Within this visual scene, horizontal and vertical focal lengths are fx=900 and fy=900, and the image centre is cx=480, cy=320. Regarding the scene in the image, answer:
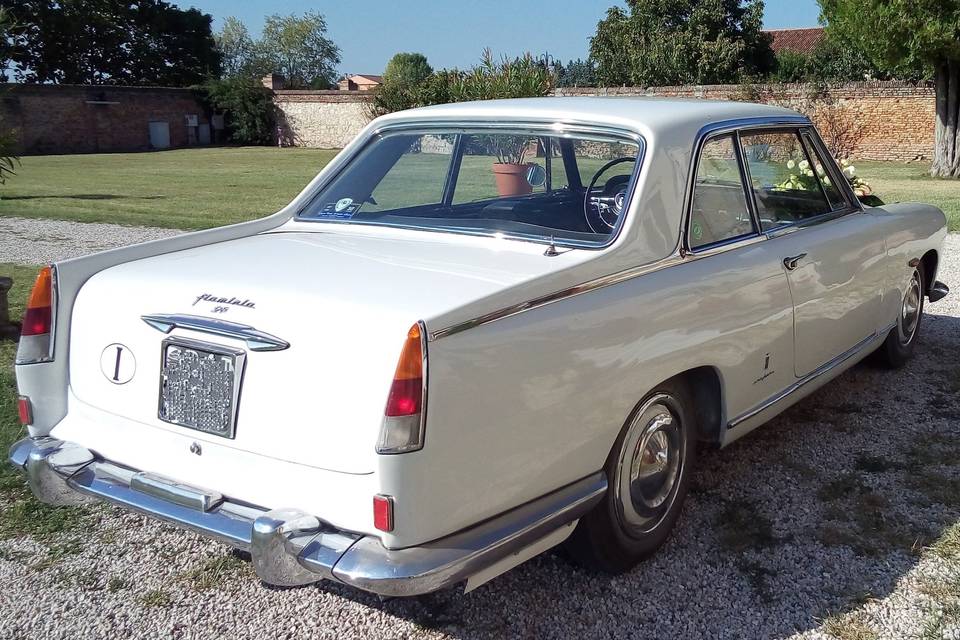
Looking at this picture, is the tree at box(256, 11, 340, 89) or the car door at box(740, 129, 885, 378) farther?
the tree at box(256, 11, 340, 89)

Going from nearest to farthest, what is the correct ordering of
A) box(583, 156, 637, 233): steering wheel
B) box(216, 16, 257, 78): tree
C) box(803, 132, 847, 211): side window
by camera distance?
box(583, 156, 637, 233): steering wheel < box(803, 132, 847, 211): side window < box(216, 16, 257, 78): tree

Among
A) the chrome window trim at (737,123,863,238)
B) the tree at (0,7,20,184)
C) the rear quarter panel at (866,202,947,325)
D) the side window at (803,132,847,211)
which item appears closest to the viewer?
the chrome window trim at (737,123,863,238)

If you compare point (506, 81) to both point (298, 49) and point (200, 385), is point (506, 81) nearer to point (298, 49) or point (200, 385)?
point (200, 385)

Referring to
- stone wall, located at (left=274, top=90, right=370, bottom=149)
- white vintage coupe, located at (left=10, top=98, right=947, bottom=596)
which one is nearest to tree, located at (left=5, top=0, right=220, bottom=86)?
stone wall, located at (left=274, top=90, right=370, bottom=149)

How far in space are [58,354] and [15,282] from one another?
235 inches

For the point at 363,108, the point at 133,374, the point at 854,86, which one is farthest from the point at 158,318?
the point at 363,108

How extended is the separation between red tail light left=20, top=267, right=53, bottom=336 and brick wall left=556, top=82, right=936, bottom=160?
21781 millimetres

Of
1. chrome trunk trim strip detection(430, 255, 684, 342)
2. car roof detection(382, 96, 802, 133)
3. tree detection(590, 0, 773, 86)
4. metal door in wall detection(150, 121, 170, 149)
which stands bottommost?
chrome trunk trim strip detection(430, 255, 684, 342)

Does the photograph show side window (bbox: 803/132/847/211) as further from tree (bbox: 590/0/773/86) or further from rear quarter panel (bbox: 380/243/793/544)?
tree (bbox: 590/0/773/86)

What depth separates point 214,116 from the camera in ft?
130

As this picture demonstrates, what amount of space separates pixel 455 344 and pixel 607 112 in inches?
63.1

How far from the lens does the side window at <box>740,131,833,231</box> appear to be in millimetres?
3922

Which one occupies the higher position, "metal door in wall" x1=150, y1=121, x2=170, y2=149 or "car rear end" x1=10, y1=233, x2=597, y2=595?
"metal door in wall" x1=150, y1=121, x2=170, y2=149

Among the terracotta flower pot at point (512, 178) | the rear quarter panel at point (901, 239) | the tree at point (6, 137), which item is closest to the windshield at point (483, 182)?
the terracotta flower pot at point (512, 178)
